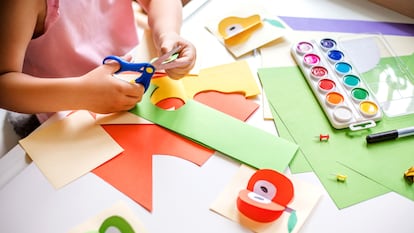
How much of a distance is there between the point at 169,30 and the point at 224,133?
0.22m

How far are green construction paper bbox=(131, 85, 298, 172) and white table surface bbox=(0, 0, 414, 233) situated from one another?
22 mm

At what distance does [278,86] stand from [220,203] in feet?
0.75

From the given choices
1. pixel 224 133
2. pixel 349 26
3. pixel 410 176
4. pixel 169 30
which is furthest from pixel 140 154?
pixel 349 26

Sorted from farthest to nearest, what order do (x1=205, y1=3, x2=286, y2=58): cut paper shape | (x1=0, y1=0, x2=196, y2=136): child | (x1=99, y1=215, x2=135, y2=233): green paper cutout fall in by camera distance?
(x1=205, y1=3, x2=286, y2=58): cut paper shape, (x1=0, y1=0, x2=196, y2=136): child, (x1=99, y1=215, x2=135, y2=233): green paper cutout

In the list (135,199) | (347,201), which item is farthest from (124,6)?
(347,201)

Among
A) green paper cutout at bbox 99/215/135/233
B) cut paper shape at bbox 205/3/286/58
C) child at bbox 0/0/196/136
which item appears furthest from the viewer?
cut paper shape at bbox 205/3/286/58

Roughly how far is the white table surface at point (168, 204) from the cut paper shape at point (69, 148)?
0.04 feet

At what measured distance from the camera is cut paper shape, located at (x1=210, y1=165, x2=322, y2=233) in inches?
18.3

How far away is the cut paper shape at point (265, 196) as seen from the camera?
461 millimetres

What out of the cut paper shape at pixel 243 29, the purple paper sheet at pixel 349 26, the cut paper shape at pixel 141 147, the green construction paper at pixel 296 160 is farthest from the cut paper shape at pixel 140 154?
the purple paper sheet at pixel 349 26

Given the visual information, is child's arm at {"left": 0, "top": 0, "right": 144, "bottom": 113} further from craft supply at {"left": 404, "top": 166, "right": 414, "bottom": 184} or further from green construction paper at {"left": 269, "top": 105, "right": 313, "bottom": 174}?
craft supply at {"left": 404, "top": 166, "right": 414, "bottom": 184}

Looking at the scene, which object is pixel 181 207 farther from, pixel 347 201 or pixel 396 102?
pixel 396 102

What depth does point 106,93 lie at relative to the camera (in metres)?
0.58

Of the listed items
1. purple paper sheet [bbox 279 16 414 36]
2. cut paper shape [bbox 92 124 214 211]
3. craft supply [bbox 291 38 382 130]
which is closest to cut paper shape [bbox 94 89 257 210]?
cut paper shape [bbox 92 124 214 211]
